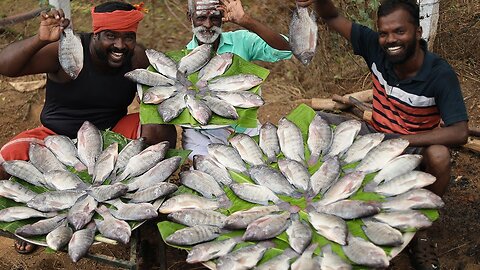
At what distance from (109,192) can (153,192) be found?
231 millimetres

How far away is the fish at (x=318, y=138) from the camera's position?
12.2ft

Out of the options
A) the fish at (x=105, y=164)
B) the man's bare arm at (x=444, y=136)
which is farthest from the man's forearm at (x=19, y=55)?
the man's bare arm at (x=444, y=136)

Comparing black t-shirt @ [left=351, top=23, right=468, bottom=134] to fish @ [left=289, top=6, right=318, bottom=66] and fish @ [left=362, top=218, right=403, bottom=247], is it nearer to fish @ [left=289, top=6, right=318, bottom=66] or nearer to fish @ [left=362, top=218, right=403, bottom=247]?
fish @ [left=289, top=6, right=318, bottom=66]

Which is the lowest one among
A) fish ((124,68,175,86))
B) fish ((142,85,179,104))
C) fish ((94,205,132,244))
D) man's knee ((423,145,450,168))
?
man's knee ((423,145,450,168))

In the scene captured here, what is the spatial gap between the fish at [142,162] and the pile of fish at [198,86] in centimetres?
21

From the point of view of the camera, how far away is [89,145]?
3.84 meters

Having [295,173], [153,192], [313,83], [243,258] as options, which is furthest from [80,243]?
[313,83]

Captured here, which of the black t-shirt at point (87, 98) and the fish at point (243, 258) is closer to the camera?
the fish at point (243, 258)

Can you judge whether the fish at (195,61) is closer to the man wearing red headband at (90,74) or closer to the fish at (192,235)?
the man wearing red headband at (90,74)

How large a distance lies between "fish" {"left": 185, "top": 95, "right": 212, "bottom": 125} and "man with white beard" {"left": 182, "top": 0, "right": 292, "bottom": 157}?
510 mm

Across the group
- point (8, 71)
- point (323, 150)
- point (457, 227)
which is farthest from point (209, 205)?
point (457, 227)

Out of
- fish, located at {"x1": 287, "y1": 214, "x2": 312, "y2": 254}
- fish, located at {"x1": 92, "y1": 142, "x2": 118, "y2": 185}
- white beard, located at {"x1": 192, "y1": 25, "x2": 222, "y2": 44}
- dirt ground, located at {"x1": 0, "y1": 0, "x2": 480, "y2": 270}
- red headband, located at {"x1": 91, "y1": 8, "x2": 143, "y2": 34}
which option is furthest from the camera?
dirt ground, located at {"x1": 0, "y1": 0, "x2": 480, "y2": 270}

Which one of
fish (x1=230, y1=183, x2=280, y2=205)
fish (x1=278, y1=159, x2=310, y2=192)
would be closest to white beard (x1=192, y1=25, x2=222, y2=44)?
fish (x1=278, y1=159, x2=310, y2=192)

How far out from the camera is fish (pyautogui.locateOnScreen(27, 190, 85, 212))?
339cm
